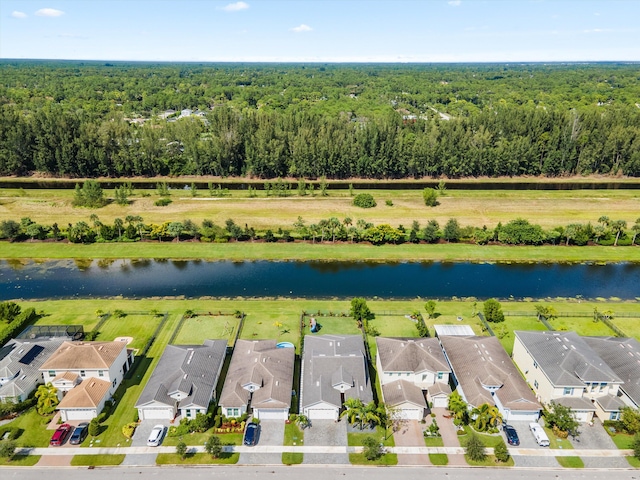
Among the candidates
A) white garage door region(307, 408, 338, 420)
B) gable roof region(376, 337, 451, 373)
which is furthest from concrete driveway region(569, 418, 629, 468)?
white garage door region(307, 408, 338, 420)

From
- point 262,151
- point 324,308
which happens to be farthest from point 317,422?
point 262,151

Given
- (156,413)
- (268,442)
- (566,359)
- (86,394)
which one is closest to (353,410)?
(268,442)

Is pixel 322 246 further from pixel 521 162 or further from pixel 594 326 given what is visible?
pixel 521 162

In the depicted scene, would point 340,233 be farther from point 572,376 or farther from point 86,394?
point 86,394

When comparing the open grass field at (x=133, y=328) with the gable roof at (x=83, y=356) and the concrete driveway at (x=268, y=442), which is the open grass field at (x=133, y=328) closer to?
the gable roof at (x=83, y=356)

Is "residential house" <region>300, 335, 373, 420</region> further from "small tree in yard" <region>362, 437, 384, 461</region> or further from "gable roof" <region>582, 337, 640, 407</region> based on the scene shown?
"gable roof" <region>582, 337, 640, 407</region>
